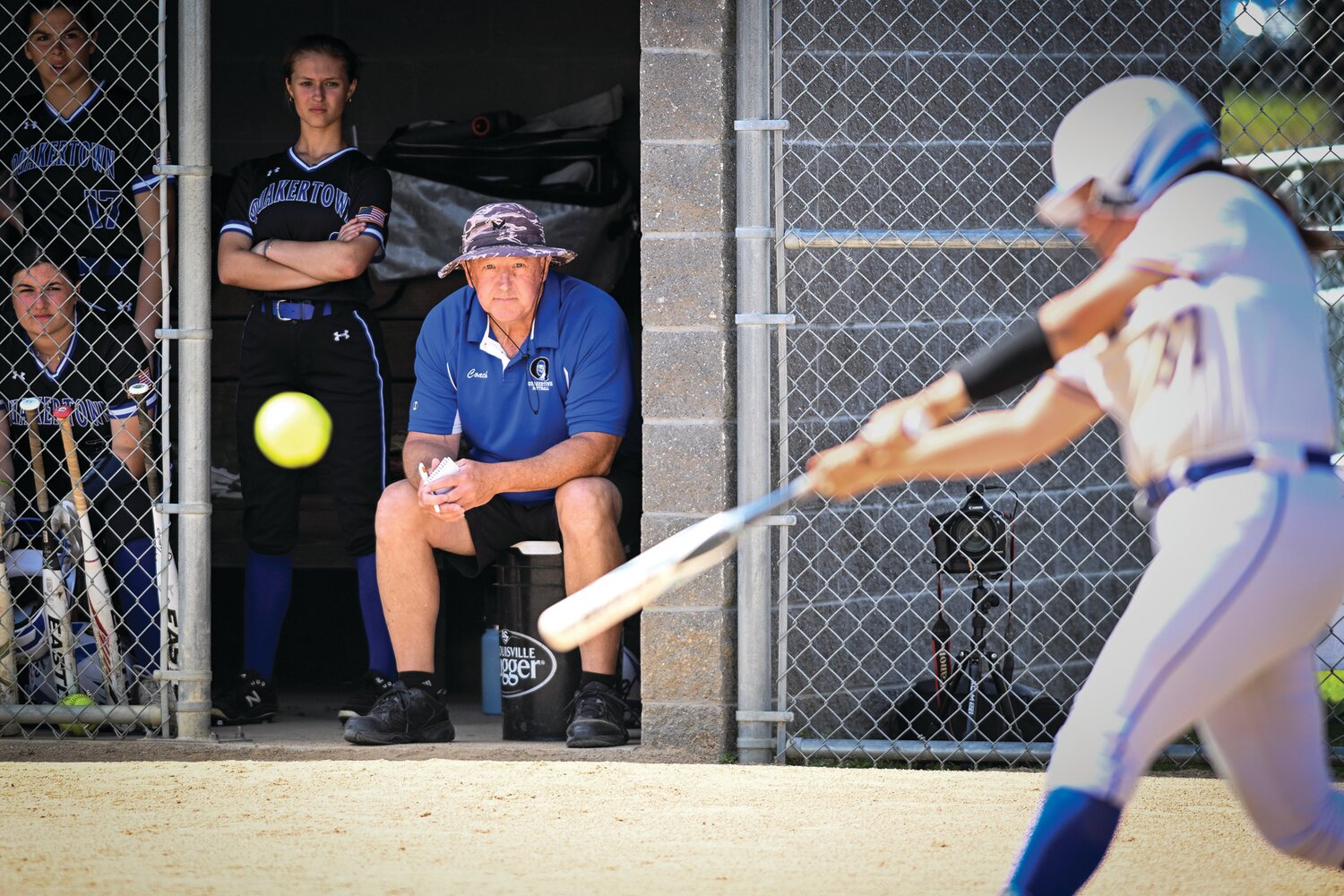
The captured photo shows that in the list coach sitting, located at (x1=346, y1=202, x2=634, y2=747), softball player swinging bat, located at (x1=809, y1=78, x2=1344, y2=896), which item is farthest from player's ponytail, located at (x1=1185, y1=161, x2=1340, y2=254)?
coach sitting, located at (x1=346, y1=202, x2=634, y2=747)

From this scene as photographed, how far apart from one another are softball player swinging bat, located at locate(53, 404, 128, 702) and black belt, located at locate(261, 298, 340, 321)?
2.83ft

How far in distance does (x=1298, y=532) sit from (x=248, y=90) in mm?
6840

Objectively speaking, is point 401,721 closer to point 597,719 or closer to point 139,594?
point 597,719

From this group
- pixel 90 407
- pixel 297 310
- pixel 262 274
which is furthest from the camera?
pixel 90 407

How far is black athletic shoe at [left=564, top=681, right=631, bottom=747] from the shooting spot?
535 centimetres

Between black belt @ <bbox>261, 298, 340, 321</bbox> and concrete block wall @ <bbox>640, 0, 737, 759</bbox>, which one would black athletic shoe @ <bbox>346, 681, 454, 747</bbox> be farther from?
black belt @ <bbox>261, 298, 340, 321</bbox>

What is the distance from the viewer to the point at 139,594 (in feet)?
19.4

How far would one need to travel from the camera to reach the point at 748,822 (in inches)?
170

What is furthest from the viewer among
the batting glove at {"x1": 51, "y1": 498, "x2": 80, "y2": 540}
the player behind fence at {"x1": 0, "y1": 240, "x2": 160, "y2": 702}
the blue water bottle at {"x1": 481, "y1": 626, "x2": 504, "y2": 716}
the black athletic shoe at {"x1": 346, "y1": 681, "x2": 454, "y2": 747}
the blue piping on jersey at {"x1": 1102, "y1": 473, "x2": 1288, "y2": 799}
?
the blue water bottle at {"x1": 481, "y1": 626, "x2": 504, "y2": 716}

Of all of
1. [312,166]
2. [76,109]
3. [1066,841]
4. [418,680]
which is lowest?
[418,680]

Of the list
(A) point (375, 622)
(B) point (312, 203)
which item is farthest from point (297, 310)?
(A) point (375, 622)

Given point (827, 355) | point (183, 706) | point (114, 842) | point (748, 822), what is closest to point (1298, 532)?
point (748, 822)

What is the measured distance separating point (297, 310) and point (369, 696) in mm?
1457

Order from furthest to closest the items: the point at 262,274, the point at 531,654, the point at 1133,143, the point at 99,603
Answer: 1. the point at 262,274
2. the point at 99,603
3. the point at 531,654
4. the point at 1133,143
